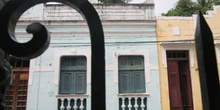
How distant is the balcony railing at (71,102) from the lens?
6.64 metres

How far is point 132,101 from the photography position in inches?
272

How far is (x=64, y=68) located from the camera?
23.2 ft

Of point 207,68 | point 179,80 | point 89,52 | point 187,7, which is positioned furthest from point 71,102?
point 187,7

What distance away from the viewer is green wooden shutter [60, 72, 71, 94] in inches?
272

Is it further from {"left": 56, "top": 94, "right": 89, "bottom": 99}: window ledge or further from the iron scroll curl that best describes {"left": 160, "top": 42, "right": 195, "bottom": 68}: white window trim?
the iron scroll curl

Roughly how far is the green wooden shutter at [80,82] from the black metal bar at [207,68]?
19.9 feet

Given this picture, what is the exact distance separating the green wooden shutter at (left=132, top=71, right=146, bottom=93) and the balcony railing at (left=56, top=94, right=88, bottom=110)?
180 cm

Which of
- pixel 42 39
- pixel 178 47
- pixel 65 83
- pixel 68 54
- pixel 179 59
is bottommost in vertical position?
pixel 42 39

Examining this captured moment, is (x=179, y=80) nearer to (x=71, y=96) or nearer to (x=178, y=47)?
(x=178, y=47)

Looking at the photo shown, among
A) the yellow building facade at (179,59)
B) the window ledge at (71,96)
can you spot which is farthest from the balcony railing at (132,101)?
the window ledge at (71,96)

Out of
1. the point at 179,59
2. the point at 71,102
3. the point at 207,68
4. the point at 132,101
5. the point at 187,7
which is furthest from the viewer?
the point at 187,7

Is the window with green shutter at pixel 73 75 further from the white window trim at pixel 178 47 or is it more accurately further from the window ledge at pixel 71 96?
the white window trim at pixel 178 47

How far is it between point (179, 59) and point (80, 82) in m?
3.75

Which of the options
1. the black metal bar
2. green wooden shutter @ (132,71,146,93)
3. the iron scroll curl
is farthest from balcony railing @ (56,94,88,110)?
the black metal bar
